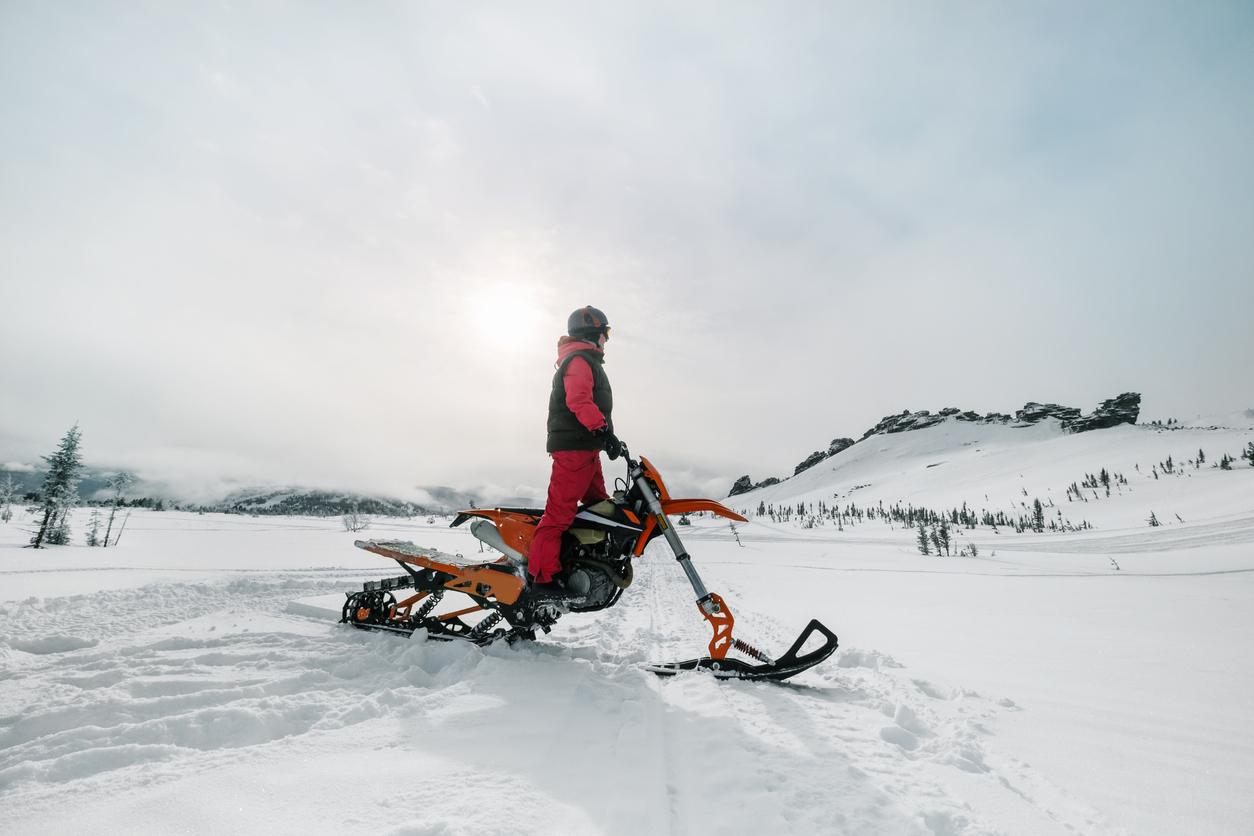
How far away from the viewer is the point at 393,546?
16.1 feet

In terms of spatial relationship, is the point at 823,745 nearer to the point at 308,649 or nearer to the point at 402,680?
the point at 402,680

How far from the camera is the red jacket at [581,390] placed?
12.0ft

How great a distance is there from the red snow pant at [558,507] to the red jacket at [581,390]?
0.31 metres

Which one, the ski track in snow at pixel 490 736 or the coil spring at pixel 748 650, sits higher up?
the coil spring at pixel 748 650

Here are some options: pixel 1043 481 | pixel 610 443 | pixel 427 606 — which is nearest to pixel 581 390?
pixel 610 443

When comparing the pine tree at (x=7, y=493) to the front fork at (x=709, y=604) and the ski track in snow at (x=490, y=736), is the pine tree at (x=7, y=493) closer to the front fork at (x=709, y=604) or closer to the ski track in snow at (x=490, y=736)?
the ski track in snow at (x=490, y=736)

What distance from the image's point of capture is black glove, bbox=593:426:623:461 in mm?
3715

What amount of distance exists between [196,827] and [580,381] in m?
2.94

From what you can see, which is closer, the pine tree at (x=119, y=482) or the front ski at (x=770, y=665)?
the front ski at (x=770, y=665)

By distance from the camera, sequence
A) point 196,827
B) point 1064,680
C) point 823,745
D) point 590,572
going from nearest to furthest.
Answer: point 196,827
point 823,745
point 1064,680
point 590,572

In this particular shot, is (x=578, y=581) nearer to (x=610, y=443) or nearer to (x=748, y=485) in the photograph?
(x=610, y=443)

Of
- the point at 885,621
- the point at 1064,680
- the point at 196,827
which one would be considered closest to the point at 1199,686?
the point at 1064,680

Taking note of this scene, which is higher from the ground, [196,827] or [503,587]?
[503,587]

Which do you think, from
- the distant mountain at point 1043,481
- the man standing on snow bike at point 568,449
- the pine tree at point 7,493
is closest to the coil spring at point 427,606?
the man standing on snow bike at point 568,449
